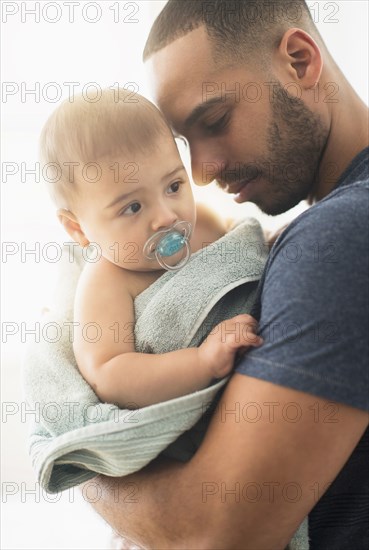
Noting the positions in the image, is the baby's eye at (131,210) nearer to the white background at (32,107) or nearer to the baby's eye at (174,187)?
the baby's eye at (174,187)

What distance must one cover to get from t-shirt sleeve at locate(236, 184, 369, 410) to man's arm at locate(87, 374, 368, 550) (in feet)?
0.09

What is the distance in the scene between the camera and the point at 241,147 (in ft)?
4.08

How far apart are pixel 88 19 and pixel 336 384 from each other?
1.64 meters

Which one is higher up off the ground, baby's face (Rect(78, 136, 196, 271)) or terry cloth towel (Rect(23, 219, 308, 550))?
baby's face (Rect(78, 136, 196, 271))

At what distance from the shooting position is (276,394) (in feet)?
2.57

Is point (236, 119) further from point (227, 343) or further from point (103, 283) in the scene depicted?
point (227, 343)

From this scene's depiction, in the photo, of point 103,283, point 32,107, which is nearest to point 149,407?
point 103,283

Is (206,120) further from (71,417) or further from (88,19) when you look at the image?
(88,19)

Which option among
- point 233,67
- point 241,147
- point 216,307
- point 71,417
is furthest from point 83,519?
point 233,67

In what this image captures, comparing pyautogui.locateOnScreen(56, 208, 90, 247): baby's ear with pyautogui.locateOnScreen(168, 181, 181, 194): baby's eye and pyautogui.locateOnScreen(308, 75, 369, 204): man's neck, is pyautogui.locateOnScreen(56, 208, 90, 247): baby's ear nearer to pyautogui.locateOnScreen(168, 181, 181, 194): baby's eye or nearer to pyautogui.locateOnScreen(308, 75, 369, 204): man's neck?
pyautogui.locateOnScreen(168, 181, 181, 194): baby's eye

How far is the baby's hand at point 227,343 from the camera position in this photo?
2.75ft

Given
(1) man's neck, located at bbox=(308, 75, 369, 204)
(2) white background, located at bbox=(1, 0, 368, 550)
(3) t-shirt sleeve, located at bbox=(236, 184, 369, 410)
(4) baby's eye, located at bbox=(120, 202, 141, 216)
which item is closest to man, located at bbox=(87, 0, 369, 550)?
(3) t-shirt sleeve, located at bbox=(236, 184, 369, 410)

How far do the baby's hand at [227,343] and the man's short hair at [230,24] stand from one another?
0.58 metres

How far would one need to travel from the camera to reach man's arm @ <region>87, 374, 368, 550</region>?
78 cm
